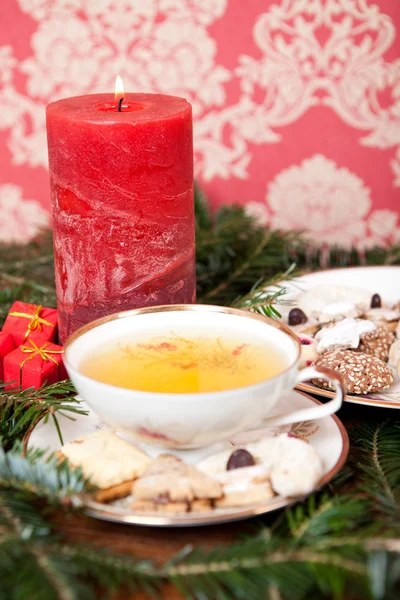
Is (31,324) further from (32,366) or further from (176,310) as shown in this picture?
(176,310)

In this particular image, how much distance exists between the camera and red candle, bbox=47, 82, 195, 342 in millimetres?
700

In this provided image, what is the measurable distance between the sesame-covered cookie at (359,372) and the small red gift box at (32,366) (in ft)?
0.87

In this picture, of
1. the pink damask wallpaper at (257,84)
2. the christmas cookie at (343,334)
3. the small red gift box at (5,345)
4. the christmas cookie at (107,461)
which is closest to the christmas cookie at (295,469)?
the christmas cookie at (107,461)

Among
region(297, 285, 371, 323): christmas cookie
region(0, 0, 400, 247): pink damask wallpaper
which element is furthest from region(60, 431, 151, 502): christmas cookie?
region(0, 0, 400, 247): pink damask wallpaper

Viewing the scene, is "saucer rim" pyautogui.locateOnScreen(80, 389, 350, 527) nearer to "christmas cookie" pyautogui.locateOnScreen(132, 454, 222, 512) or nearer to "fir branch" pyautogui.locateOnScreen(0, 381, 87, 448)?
"christmas cookie" pyautogui.locateOnScreen(132, 454, 222, 512)

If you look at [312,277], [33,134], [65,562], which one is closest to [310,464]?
[65,562]

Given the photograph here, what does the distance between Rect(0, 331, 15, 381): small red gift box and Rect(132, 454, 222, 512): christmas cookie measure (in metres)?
0.27

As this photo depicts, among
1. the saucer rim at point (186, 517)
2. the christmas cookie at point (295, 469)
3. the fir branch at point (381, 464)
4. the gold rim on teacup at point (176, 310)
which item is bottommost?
the fir branch at point (381, 464)

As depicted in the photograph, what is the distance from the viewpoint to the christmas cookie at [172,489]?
0.53 m

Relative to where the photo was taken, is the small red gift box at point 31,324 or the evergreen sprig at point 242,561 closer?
the evergreen sprig at point 242,561

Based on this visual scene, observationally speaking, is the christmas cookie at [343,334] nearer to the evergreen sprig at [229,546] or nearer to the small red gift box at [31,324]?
the evergreen sprig at [229,546]

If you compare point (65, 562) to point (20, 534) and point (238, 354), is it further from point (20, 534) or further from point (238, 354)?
point (238, 354)

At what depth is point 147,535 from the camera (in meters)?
0.54

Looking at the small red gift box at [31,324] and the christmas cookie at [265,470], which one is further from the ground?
the christmas cookie at [265,470]
